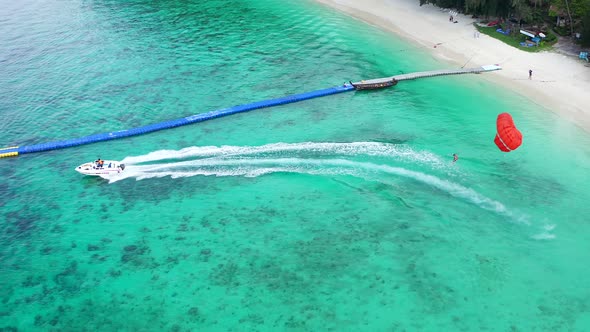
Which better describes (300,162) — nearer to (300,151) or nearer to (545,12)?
(300,151)

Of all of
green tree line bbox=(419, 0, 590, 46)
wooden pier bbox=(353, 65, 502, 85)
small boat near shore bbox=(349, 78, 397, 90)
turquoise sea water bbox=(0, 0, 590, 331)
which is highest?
green tree line bbox=(419, 0, 590, 46)

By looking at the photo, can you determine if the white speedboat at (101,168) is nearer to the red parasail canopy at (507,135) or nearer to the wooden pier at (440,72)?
the wooden pier at (440,72)

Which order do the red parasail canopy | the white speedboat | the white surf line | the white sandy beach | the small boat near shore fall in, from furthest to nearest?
the small boat near shore, the white sandy beach, the white speedboat, the white surf line, the red parasail canopy

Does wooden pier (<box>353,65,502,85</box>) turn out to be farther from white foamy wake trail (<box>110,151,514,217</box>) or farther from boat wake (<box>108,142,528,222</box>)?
white foamy wake trail (<box>110,151,514,217</box>)

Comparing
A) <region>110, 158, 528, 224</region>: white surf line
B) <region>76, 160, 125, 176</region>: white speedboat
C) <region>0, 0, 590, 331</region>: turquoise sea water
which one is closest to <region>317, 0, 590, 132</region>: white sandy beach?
<region>0, 0, 590, 331</region>: turquoise sea water

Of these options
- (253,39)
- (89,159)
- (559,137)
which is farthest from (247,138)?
(559,137)

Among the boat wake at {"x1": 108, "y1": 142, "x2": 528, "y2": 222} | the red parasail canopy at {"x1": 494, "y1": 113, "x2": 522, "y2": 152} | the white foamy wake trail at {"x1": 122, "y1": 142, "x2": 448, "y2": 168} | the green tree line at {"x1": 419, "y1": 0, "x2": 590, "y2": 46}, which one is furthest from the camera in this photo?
the green tree line at {"x1": 419, "y1": 0, "x2": 590, "y2": 46}
